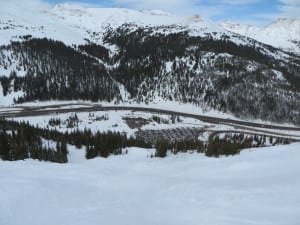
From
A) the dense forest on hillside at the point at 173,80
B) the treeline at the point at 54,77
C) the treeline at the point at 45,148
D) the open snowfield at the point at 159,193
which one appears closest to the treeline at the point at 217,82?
the dense forest on hillside at the point at 173,80

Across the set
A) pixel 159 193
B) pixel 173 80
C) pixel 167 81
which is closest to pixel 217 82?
pixel 173 80

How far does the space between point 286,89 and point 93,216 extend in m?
159

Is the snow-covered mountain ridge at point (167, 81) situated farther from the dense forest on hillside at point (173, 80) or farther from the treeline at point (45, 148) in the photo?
the treeline at point (45, 148)

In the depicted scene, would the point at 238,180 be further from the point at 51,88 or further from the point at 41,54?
the point at 41,54

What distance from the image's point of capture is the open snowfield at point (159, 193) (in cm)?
1441

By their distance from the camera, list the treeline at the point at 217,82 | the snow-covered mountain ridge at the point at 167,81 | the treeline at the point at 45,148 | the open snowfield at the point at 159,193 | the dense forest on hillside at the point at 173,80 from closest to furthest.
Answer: the open snowfield at the point at 159,193, the treeline at the point at 45,148, the treeline at the point at 217,82, the snow-covered mountain ridge at the point at 167,81, the dense forest on hillside at the point at 173,80

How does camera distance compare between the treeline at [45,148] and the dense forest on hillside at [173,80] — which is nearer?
the treeline at [45,148]

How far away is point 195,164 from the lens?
A: 27000 millimetres

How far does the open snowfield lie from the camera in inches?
567

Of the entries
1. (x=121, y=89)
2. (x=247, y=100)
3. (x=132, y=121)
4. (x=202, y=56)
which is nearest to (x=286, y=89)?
(x=247, y=100)

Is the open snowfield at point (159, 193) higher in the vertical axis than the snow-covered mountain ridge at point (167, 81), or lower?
lower

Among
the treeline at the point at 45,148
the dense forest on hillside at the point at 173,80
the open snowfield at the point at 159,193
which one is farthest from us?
the dense forest on hillside at the point at 173,80

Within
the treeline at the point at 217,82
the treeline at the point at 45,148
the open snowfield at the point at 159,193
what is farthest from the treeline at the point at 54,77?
the open snowfield at the point at 159,193

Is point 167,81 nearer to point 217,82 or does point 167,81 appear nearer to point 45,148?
point 217,82
